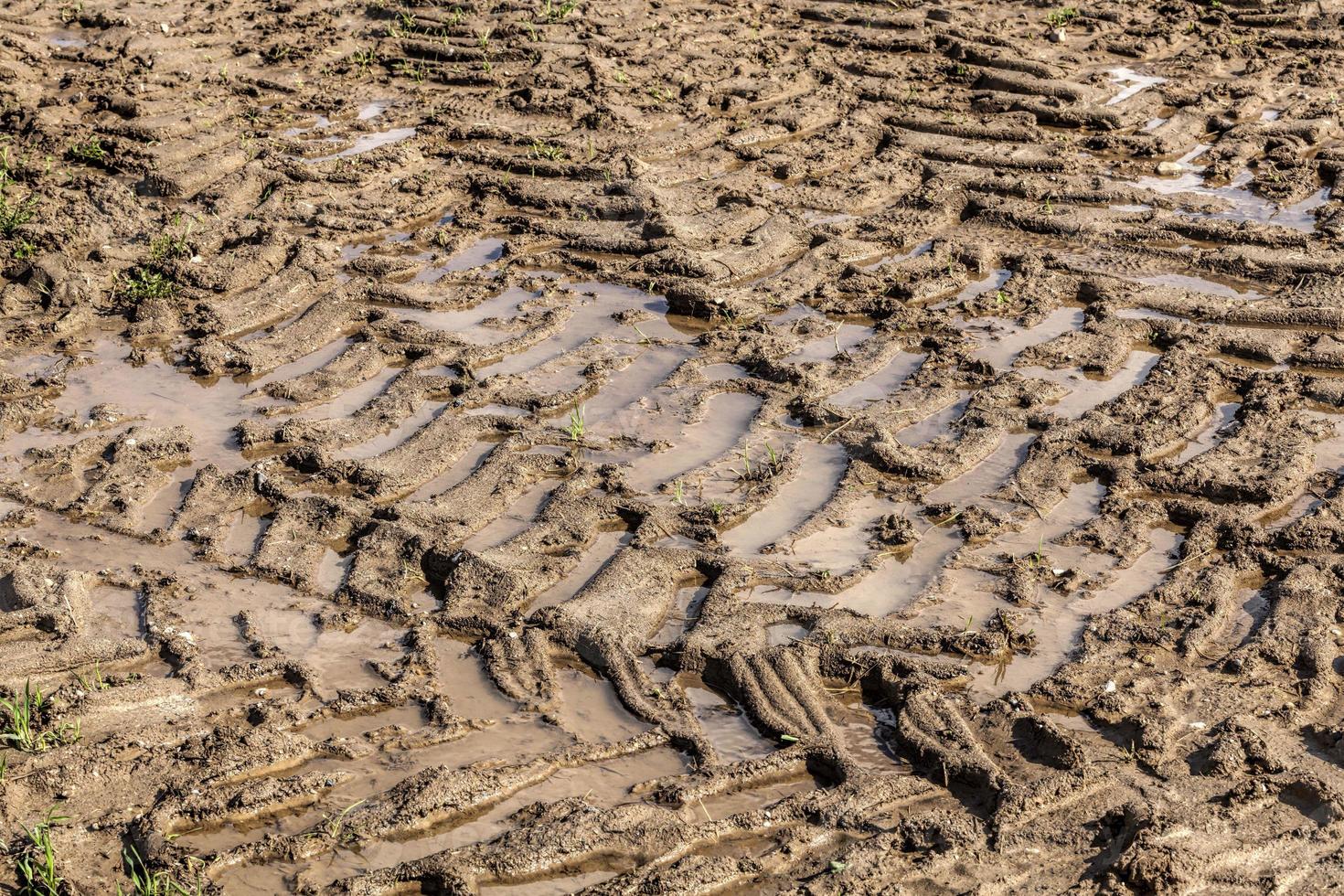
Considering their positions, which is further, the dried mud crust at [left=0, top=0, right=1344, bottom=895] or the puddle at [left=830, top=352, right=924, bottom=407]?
the puddle at [left=830, top=352, right=924, bottom=407]

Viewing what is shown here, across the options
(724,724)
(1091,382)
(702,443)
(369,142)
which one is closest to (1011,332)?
(1091,382)

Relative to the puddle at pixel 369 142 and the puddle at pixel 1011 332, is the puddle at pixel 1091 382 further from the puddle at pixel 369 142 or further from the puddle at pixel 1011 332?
the puddle at pixel 369 142

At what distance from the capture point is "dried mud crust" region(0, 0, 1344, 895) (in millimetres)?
4191

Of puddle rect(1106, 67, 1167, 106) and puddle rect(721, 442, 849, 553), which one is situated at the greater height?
puddle rect(1106, 67, 1167, 106)

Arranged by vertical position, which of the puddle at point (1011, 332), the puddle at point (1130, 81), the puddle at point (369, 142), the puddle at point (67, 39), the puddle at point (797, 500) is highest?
the puddle at point (1130, 81)

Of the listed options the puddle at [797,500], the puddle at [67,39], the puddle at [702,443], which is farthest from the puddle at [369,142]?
the puddle at [797,500]

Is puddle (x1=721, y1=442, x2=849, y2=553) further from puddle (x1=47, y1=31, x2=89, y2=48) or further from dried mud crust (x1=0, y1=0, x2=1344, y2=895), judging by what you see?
puddle (x1=47, y1=31, x2=89, y2=48)

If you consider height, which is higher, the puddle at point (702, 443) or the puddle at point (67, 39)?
the puddle at point (67, 39)

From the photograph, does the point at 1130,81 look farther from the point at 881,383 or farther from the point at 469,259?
the point at 469,259

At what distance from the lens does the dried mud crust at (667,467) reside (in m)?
4.19

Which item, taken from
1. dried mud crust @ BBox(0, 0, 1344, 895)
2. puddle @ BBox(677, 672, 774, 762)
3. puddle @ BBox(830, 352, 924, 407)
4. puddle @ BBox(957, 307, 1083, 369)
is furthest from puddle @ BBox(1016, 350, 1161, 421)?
puddle @ BBox(677, 672, 774, 762)

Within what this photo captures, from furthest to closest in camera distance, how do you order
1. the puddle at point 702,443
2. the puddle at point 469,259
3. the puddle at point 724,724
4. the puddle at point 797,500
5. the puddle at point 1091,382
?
the puddle at point 469,259
the puddle at point 1091,382
the puddle at point 702,443
the puddle at point 797,500
the puddle at point 724,724

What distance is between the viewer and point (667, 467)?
5895 mm

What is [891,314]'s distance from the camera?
23.3 feet
